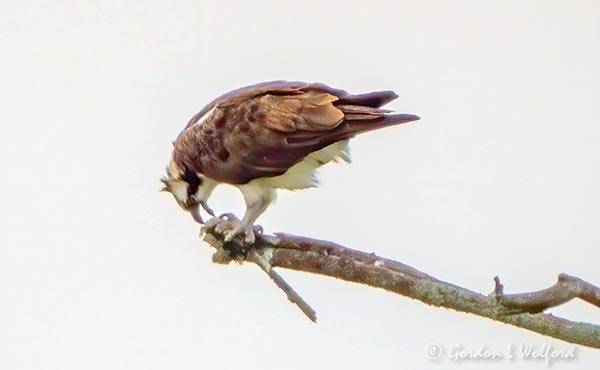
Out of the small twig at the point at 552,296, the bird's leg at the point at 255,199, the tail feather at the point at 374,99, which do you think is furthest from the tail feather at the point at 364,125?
the small twig at the point at 552,296

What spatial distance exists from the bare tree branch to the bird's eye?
596 millimetres

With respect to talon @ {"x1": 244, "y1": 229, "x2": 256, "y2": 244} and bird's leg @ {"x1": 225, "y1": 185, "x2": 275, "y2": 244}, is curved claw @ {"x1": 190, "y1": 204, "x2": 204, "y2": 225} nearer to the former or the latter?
bird's leg @ {"x1": 225, "y1": 185, "x2": 275, "y2": 244}

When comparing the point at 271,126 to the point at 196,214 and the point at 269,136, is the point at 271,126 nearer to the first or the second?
the point at 269,136

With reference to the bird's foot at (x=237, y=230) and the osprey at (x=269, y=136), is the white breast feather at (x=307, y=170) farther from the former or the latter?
the bird's foot at (x=237, y=230)

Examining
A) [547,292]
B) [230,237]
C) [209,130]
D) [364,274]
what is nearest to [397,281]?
[364,274]

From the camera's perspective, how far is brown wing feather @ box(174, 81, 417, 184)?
5328 mm

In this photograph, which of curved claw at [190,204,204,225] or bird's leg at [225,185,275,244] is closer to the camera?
bird's leg at [225,185,275,244]

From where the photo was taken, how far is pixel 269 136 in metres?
5.56

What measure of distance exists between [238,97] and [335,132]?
0.61 meters

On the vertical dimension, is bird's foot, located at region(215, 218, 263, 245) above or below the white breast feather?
below

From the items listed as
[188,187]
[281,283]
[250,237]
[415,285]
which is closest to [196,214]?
[188,187]

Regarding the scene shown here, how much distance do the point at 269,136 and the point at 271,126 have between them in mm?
46

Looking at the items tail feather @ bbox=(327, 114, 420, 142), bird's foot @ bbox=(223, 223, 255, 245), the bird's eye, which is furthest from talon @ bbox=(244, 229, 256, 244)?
the bird's eye

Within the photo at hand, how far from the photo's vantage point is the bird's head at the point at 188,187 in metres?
6.10
